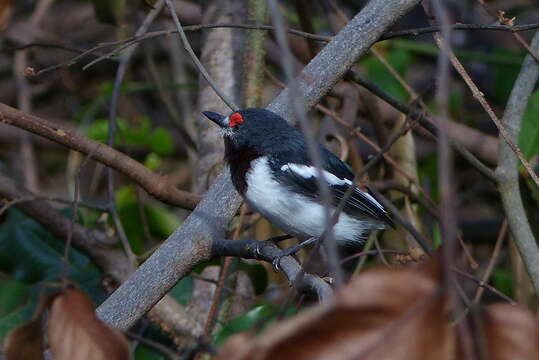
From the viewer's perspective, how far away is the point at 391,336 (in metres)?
1.19

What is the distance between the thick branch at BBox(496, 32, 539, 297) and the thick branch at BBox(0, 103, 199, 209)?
4.07 feet

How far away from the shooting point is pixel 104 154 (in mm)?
3295

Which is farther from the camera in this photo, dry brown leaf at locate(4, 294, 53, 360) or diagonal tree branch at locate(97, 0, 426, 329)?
diagonal tree branch at locate(97, 0, 426, 329)

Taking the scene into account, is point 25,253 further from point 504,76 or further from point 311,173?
point 504,76

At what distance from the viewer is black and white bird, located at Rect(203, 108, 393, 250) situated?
3242mm

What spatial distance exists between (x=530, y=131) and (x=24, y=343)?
311 centimetres

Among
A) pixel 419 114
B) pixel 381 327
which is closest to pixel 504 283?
pixel 419 114

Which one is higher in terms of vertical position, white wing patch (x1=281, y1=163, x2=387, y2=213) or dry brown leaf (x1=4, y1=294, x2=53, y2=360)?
white wing patch (x1=281, y1=163, x2=387, y2=213)

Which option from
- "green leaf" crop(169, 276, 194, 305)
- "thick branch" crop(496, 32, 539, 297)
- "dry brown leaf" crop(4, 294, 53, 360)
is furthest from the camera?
"green leaf" crop(169, 276, 194, 305)

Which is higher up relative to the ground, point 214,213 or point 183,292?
point 214,213

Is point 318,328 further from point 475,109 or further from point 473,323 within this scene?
point 475,109

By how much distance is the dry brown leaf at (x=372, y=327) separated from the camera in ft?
3.84

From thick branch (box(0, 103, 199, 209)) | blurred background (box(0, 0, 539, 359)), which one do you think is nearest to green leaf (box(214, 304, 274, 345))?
blurred background (box(0, 0, 539, 359))

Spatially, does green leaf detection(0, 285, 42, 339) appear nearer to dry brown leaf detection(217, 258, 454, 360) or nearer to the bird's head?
the bird's head
